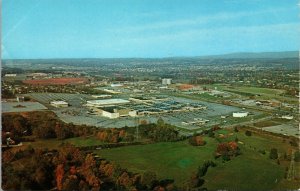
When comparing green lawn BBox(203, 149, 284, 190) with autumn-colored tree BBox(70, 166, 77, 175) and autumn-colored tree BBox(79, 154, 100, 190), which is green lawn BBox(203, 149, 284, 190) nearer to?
autumn-colored tree BBox(79, 154, 100, 190)

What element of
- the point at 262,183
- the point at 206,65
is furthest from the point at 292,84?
the point at 262,183

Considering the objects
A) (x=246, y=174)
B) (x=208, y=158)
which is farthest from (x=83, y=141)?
(x=246, y=174)

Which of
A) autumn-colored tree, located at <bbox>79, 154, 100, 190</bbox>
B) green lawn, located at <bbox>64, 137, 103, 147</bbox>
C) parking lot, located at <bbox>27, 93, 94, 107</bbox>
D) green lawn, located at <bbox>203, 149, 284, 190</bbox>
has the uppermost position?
parking lot, located at <bbox>27, 93, 94, 107</bbox>

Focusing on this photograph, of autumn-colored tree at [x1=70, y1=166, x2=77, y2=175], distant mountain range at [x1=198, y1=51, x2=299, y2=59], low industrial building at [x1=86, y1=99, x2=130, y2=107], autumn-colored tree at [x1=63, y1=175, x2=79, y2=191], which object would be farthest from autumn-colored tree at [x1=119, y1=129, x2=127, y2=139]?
distant mountain range at [x1=198, y1=51, x2=299, y2=59]

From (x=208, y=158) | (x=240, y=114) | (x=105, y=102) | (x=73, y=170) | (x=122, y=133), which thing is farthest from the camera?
(x=240, y=114)

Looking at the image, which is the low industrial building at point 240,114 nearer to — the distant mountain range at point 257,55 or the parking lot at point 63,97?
the distant mountain range at point 257,55

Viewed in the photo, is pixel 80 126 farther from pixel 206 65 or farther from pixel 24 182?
pixel 206 65

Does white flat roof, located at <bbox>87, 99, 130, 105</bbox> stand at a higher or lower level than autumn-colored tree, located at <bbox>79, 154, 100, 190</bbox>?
higher

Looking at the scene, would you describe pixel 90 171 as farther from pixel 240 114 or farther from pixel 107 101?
pixel 240 114

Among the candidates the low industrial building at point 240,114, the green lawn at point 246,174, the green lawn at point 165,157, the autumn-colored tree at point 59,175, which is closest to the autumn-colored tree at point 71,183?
the autumn-colored tree at point 59,175
